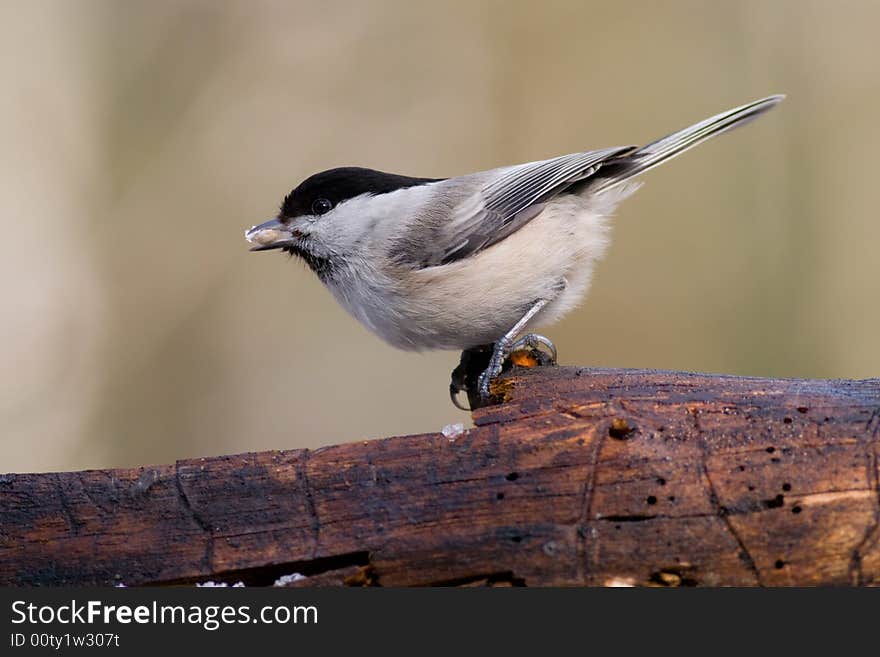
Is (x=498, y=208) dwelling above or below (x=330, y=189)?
below

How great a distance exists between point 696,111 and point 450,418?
2.73 m

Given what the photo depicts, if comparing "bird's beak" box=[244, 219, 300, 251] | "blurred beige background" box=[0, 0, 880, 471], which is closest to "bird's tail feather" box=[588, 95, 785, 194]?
"bird's beak" box=[244, 219, 300, 251]

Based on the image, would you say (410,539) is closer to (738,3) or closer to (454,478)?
(454,478)

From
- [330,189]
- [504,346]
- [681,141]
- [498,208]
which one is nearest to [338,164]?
[330,189]

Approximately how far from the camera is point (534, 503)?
230 cm

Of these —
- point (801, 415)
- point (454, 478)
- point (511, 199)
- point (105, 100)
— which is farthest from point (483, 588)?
point (105, 100)

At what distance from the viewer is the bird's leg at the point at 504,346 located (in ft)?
10.7

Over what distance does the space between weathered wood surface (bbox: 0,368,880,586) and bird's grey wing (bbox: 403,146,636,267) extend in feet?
3.38

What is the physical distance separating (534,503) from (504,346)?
114cm

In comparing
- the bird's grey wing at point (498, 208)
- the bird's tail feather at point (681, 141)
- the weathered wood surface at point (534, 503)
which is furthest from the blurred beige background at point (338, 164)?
the weathered wood surface at point (534, 503)

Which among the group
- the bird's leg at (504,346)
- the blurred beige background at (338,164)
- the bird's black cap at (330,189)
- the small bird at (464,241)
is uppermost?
the blurred beige background at (338,164)

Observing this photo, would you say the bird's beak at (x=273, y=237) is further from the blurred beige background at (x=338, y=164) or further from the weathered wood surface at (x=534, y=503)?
the blurred beige background at (x=338, y=164)

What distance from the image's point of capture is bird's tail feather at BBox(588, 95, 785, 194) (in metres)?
3.61

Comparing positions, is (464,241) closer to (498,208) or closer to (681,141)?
(498,208)
